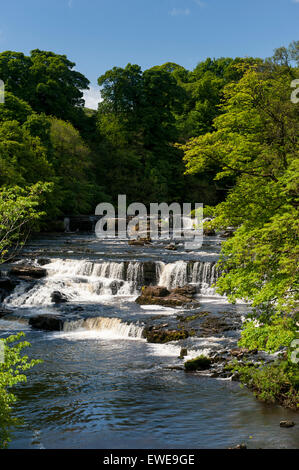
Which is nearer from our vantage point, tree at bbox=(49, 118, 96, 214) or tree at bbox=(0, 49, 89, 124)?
tree at bbox=(49, 118, 96, 214)

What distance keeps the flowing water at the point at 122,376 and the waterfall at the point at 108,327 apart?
0.04 meters

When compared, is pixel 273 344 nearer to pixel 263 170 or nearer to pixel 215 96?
pixel 263 170

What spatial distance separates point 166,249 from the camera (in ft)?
107

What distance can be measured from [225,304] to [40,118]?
29722 mm

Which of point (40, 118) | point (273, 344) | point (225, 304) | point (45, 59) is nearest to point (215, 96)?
point (45, 59)

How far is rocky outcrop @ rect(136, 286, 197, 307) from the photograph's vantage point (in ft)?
70.9

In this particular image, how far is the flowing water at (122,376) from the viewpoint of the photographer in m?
9.78

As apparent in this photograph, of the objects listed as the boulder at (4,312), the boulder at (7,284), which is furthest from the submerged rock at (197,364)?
the boulder at (7,284)

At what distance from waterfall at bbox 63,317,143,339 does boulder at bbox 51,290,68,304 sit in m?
3.87

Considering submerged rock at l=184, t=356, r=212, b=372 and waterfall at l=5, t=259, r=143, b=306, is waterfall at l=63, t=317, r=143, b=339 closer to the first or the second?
waterfall at l=5, t=259, r=143, b=306

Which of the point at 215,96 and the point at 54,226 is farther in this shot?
the point at 215,96

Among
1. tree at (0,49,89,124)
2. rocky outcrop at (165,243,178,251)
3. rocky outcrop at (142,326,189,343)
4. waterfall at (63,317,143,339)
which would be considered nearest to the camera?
rocky outcrop at (142,326,189,343)

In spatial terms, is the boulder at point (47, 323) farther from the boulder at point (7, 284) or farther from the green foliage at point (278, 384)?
the green foliage at point (278, 384)

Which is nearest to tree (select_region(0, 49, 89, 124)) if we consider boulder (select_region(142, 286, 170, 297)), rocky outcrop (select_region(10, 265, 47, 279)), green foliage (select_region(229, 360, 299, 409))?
rocky outcrop (select_region(10, 265, 47, 279))
